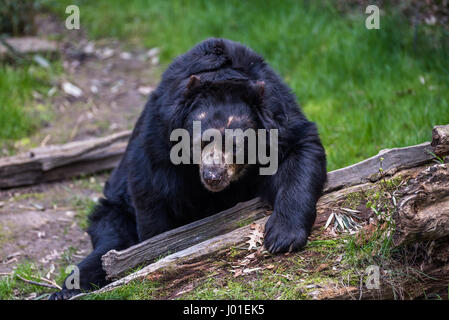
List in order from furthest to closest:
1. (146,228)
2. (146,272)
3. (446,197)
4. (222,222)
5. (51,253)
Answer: (51,253), (146,228), (222,222), (146,272), (446,197)

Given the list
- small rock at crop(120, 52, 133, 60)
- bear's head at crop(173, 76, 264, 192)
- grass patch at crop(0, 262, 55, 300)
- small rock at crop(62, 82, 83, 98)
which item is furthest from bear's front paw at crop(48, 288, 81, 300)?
small rock at crop(120, 52, 133, 60)

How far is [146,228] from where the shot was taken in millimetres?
4582

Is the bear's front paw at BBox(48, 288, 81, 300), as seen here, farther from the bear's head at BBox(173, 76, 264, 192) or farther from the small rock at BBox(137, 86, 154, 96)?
the small rock at BBox(137, 86, 154, 96)

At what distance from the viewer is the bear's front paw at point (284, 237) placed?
3852 millimetres

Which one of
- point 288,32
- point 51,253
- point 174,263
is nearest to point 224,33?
point 288,32

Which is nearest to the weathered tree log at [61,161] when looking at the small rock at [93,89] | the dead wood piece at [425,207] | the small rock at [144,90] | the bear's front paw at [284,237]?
the small rock at [144,90]

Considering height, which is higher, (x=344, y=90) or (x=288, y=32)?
(x=288, y=32)

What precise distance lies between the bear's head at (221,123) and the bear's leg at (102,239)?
1.45 meters

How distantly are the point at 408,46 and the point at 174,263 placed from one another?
4931 millimetres

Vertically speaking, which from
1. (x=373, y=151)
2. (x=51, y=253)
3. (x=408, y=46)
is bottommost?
(x=51, y=253)

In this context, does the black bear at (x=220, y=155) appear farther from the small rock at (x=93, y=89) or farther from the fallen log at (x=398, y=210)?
the small rock at (x=93, y=89)

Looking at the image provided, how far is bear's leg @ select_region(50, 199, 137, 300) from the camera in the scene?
468cm
